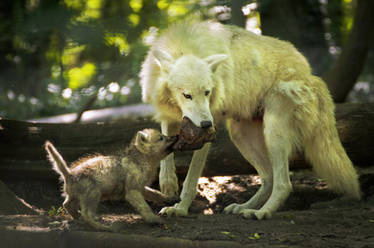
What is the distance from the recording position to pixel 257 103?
581 cm

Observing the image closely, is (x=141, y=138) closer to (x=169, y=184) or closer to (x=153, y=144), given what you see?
(x=153, y=144)

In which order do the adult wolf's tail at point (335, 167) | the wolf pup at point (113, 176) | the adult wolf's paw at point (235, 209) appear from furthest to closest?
the adult wolf's tail at point (335, 167) → the adult wolf's paw at point (235, 209) → the wolf pup at point (113, 176)

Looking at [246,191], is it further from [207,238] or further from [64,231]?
[64,231]

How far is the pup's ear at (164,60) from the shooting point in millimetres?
5038

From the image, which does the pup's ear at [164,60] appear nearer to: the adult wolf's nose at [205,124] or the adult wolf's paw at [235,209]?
the adult wolf's nose at [205,124]

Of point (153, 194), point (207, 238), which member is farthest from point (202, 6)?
point (153, 194)

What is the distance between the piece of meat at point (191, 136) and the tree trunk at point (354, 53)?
523 cm

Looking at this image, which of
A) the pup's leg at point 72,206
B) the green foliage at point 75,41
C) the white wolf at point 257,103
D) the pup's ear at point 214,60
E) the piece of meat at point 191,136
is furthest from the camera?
the white wolf at point 257,103

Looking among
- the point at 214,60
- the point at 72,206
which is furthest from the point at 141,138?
the point at 214,60

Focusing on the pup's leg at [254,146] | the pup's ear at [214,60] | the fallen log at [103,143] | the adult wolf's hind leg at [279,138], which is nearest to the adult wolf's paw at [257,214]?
the adult wolf's hind leg at [279,138]

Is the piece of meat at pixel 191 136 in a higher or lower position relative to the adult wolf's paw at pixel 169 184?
higher

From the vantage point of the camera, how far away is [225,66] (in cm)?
546

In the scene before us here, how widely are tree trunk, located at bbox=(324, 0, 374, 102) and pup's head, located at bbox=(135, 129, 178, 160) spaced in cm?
547

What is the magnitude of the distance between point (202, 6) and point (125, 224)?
2.77 meters
